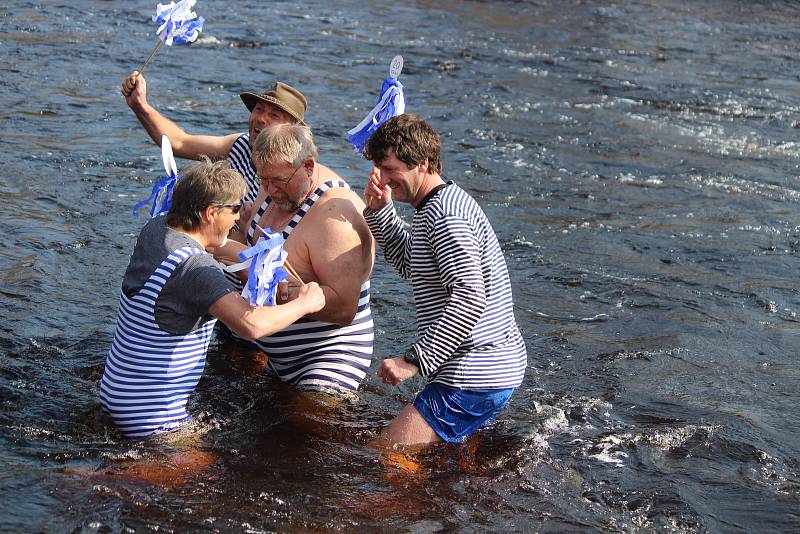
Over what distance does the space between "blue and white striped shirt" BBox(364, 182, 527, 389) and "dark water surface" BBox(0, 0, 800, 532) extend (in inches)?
25.3

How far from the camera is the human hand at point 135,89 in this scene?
289 inches

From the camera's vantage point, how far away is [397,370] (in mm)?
5430

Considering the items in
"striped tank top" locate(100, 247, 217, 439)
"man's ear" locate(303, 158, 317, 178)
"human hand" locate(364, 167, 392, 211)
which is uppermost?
"man's ear" locate(303, 158, 317, 178)

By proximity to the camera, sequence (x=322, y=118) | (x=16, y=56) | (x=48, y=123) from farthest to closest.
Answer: (x=16, y=56), (x=322, y=118), (x=48, y=123)

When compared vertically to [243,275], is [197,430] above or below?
below

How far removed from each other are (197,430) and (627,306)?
4510 mm

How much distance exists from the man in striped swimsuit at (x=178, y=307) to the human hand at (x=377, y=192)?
0.76 meters

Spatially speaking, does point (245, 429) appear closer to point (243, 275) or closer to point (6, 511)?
point (243, 275)

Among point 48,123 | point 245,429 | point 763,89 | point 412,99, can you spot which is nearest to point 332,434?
point 245,429

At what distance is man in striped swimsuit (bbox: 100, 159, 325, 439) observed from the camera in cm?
520

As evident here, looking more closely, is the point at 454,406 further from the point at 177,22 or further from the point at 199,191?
the point at 177,22

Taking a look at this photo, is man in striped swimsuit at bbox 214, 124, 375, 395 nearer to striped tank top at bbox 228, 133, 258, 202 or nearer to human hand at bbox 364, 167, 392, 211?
human hand at bbox 364, 167, 392, 211

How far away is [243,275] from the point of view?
251 inches

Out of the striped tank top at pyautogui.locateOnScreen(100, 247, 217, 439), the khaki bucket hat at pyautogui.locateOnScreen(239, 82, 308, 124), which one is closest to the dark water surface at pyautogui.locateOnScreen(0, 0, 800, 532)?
the striped tank top at pyautogui.locateOnScreen(100, 247, 217, 439)
